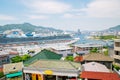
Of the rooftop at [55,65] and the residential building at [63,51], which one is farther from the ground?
the rooftop at [55,65]

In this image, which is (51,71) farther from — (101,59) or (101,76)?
(101,59)

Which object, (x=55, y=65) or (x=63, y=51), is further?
(x=63, y=51)

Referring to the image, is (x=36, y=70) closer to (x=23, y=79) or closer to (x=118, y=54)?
(x=23, y=79)

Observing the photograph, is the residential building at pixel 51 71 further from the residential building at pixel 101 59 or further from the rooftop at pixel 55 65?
the residential building at pixel 101 59

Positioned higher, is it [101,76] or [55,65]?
[55,65]

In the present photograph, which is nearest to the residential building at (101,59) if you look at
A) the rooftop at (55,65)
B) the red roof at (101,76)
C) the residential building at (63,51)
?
the rooftop at (55,65)

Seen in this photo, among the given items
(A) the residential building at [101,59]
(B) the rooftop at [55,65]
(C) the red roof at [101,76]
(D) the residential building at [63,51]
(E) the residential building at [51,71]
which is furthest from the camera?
(D) the residential building at [63,51]

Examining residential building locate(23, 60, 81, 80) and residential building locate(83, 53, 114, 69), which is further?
residential building locate(83, 53, 114, 69)

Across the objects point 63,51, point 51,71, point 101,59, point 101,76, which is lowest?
point 63,51

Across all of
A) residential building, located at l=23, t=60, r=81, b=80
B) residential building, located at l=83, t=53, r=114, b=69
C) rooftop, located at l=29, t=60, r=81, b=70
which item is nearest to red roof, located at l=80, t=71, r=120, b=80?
residential building, located at l=23, t=60, r=81, b=80

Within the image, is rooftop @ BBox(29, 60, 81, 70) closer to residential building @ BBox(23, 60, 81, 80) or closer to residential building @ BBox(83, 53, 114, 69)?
residential building @ BBox(23, 60, 81, 80)

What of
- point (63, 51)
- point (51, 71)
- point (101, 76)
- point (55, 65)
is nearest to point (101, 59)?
point (101, 76)
